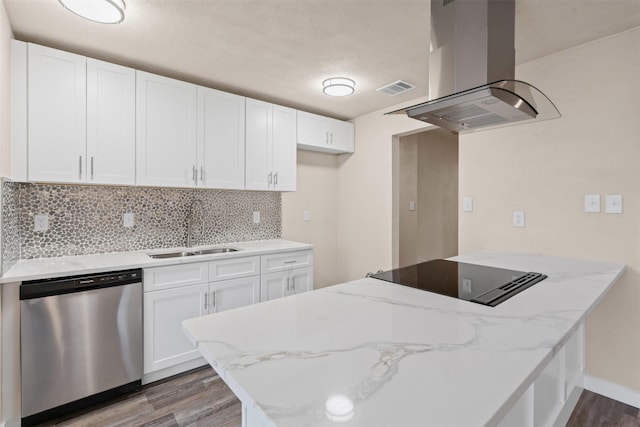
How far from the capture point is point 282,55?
2320 mm

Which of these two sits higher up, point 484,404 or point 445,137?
point 445,137

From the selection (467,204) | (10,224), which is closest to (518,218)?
(467,204)

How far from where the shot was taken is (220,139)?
2.81 meters

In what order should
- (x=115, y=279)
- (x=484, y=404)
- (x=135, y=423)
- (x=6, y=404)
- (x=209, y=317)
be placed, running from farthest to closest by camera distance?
1. (x=115, y=279)
2. (x=135, y=423)
3. (x=6, y=404)
4. (x=209, y=317)
5. (x=484, y=404)

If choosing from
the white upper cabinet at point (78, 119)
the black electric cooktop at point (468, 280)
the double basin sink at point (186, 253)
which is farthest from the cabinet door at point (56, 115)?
the black electric cooktop at point (468, 280)

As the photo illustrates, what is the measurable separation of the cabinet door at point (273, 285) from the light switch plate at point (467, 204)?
5.70 feet

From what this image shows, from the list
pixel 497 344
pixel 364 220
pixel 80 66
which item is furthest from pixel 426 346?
pixel 364 220

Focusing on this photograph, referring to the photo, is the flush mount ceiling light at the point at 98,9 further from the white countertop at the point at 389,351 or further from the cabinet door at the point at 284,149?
the white countertop at the point at 389,351

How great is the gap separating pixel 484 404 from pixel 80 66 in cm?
286

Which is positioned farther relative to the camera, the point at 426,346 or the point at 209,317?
the point at 209,317

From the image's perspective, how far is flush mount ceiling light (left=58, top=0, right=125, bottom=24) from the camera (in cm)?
164

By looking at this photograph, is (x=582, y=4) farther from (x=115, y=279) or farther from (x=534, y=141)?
(x=115, y=279)

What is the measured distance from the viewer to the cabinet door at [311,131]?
342 cm

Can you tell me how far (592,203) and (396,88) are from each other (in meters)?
1.78
